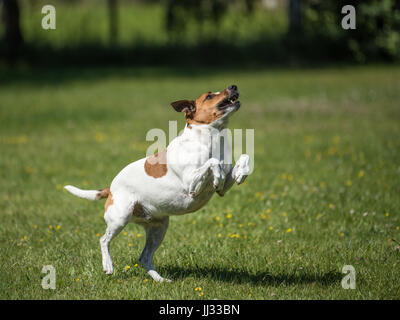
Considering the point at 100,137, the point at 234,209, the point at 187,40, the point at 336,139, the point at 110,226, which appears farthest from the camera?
the point at 187,40

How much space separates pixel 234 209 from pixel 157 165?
271cm

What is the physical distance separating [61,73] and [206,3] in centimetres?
726

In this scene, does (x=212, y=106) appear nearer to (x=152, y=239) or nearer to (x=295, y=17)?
(x=152, y=239)

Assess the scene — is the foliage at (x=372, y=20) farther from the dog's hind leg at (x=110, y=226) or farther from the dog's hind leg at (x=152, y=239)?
the dog's hind leg at (x=110, y=226)

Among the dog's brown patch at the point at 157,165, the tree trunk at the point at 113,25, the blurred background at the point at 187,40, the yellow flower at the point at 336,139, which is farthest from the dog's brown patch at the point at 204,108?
the tree trunk at the point at 113,25

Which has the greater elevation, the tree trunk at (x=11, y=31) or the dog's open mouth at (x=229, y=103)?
the tree trunk at (x=11, y=31)

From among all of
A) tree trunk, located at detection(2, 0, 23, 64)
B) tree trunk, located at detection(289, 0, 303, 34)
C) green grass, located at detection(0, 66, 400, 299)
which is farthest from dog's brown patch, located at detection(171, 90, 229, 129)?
tree trunk, located at detection(289, 0, 303, 34)

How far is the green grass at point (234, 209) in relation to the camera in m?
4.88

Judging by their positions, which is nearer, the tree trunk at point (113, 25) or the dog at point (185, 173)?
the dog at point (185, 173)

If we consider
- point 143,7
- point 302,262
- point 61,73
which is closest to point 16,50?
point 61,73

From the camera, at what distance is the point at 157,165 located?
4.62 meters

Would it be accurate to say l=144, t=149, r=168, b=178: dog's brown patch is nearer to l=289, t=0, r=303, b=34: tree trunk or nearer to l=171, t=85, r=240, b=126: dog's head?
l=171, t=85, r=240, b=126: dog's head

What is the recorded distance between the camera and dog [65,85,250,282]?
4.40 meters

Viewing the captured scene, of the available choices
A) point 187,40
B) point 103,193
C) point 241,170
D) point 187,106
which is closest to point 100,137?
point 103,193
